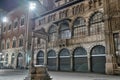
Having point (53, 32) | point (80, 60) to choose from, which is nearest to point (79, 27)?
point (80, 60)

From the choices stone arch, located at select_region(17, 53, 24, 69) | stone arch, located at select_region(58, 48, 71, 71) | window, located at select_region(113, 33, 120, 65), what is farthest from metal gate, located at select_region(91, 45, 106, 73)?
stone arch, located at select_region(17, 53, 24, 69)

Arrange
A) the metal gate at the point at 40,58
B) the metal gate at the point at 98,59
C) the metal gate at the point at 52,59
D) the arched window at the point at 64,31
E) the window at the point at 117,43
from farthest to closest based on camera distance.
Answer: the metal gate at the point at 40,58
the metal gate at the point at 52,59
the arched window at the point at 64,31
the metal gate at the point at 98,59
the window at the point at 117,43

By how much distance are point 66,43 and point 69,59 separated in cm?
234

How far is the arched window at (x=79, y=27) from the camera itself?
2306 centimetres

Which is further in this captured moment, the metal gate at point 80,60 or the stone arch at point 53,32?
the stone arch at point 53,32

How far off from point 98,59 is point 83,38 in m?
3.51

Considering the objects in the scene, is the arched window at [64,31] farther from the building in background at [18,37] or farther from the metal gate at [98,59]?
the building in background at [18,37]

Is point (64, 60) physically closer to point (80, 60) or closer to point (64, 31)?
point (80, 60)

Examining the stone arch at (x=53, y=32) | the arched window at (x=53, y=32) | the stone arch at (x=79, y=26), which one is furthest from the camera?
the arched window at (x=53, y=32)

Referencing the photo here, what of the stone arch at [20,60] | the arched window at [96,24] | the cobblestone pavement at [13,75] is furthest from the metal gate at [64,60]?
the stone arch at [20,60]

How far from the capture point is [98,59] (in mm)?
20938

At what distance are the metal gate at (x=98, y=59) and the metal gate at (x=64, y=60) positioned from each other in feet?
14.3

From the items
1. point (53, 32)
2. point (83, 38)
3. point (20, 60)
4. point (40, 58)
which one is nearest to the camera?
point (83, 38)

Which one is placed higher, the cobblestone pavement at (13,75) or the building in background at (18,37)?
the building in background at (18,37)
